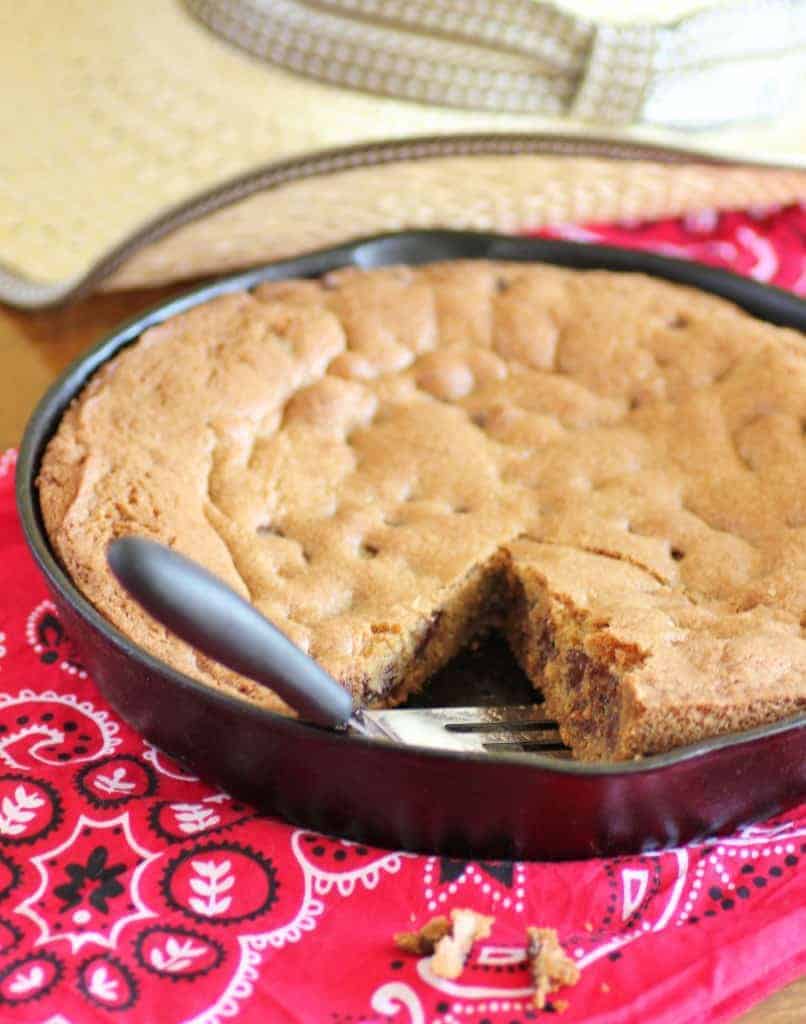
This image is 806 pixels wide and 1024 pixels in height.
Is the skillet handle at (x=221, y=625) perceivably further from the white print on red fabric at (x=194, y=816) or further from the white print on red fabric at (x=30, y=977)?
the white print on red fabric at (x=30, y=977)

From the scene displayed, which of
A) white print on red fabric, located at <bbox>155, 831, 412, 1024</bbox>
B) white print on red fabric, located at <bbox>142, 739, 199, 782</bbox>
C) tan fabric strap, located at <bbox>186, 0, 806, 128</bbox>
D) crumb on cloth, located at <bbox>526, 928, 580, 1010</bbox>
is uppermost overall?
tan fabric strap, located at <bbox>186, 0, 806, 128</bbox>

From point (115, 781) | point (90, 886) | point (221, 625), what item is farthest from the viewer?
point (115, 781)

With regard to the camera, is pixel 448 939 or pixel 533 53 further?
pixel 533 53

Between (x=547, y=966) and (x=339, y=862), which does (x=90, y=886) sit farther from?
(x=547, y=966)

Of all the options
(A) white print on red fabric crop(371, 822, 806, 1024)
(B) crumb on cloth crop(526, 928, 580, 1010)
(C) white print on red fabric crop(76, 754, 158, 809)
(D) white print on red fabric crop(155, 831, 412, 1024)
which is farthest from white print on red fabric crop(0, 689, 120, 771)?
(B) crumb on cloth crop(526, 928, 580, 1010)

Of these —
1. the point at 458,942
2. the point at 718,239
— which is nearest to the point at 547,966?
the point at 458,942

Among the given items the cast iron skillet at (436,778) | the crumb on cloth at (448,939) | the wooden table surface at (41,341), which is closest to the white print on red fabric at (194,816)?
the cast iron skillet at (436,778)

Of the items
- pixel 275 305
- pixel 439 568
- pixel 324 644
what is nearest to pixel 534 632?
pixel 439 568

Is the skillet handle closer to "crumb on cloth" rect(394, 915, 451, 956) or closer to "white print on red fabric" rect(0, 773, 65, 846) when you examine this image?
"crumb on cloth" rect(394, 915, 451, 956)
